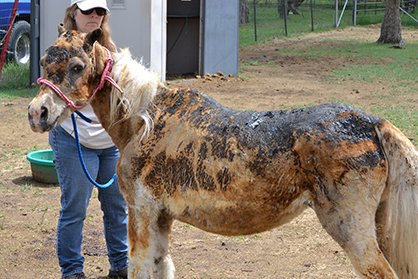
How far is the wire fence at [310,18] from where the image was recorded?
19688mm

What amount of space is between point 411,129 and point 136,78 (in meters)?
5.41

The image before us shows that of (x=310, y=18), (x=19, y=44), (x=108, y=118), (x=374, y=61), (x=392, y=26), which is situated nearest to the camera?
(x=108, y=118)

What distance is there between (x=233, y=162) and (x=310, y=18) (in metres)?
23.8

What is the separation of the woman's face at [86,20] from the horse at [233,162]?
40 cm

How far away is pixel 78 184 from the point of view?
10.4ft

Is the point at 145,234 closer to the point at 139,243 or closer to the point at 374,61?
the point at 139,243

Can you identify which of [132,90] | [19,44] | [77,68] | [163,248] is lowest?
[163,248]

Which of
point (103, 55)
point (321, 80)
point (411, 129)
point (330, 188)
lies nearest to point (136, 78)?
point (103, 55)

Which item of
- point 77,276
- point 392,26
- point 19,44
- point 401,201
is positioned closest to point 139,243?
point 77,276

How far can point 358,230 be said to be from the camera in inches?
80.0

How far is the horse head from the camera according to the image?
7.83ft

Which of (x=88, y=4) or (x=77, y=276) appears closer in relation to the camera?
(x=88, y=4)

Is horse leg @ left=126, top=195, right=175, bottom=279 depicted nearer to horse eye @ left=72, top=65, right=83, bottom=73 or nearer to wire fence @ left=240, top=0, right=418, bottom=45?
horse eye @ left=72, top=65, right=83, bottom=73

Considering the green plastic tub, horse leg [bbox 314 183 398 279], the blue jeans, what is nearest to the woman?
the blue jeans
